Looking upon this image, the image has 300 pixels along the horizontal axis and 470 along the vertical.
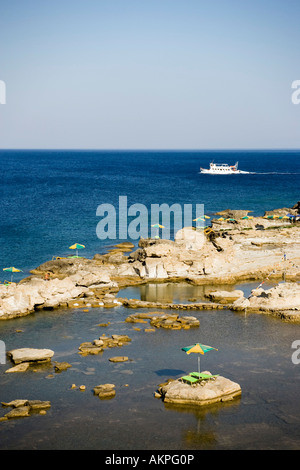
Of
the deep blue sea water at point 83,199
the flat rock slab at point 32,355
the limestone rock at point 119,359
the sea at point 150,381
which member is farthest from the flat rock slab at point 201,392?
the deep blue sea water at point 83,199

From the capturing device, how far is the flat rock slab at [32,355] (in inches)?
1448

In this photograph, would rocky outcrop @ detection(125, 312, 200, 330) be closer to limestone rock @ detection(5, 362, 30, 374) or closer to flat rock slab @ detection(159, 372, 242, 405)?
flat rock slab @ detection(159, 372, 242, 405)

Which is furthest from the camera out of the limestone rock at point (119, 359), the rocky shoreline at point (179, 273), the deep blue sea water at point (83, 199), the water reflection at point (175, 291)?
the deep blue sea water at point (83, 199)

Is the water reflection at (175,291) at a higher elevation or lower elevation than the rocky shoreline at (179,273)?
lower

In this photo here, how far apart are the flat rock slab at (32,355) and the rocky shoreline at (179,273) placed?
356 inches

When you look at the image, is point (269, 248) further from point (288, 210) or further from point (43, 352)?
point (43, 352)

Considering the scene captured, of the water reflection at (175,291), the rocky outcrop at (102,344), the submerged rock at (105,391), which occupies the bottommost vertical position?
the submerged rock at (105,391)

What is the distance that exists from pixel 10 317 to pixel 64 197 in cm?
8273

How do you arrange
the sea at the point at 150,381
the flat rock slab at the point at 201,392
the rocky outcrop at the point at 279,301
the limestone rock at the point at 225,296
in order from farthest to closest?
the limestone rock at the point at 225,296 < the rocky outcrop at the point at 279,301 < the flat rock slab at the point at 201,392 < the sea at the point at 150,381

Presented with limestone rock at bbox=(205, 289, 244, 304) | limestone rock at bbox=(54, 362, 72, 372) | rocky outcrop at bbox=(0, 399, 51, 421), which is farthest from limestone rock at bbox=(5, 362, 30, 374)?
limestone rock at bbox=(205, 289, 244, 304)

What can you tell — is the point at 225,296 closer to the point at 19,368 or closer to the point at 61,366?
the point at 61,366

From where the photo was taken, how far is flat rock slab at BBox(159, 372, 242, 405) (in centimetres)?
3108

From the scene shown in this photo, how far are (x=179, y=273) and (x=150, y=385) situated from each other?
24.7 m

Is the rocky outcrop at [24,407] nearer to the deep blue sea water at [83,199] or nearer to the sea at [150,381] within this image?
the sea at [150,381]
